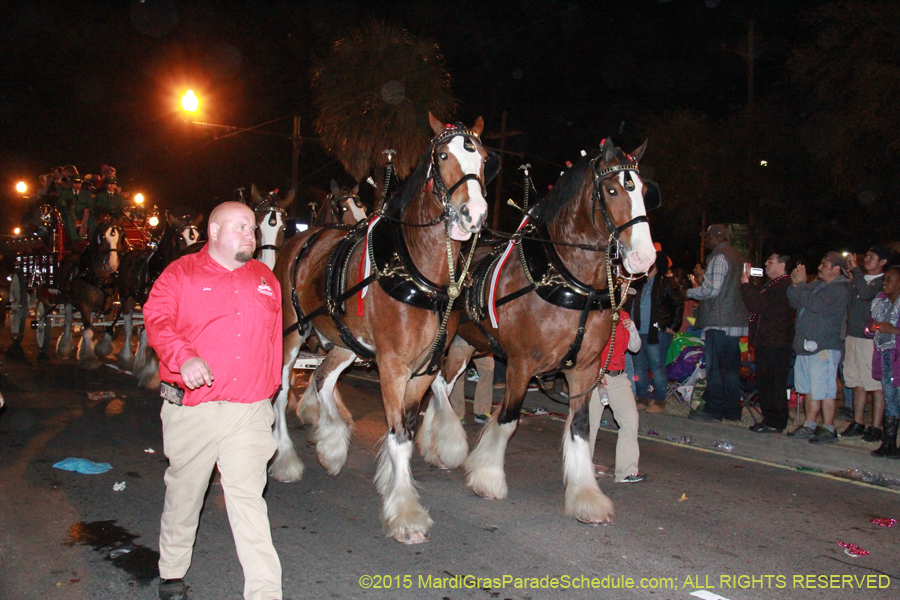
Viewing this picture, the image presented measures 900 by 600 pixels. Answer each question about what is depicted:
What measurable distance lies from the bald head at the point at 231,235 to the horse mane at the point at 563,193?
280 centimetres

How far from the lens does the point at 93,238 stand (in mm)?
12352

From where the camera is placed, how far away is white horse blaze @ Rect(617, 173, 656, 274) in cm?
491

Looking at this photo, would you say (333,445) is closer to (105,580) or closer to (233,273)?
(105,580)

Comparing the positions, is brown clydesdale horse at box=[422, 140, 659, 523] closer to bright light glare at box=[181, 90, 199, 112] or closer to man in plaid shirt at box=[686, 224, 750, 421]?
man in plaid shirt at box=[686, 224, 750, 421]

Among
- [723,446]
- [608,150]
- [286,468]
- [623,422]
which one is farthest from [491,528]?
[723,446]

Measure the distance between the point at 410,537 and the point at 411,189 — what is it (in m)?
2.53

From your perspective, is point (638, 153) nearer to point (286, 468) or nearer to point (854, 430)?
point (286, 468)

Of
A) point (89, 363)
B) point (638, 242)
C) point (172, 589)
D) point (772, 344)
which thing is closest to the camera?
point (172, 589)

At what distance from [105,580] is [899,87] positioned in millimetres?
17625

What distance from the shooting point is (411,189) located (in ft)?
17.6

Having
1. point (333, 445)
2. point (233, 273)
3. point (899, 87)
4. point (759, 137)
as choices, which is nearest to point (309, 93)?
point (759, 137)

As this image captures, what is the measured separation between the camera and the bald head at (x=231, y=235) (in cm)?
361

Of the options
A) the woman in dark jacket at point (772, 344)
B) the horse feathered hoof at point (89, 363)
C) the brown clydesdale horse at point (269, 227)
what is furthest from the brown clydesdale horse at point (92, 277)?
the woman in dark jacket at point (772, 344)

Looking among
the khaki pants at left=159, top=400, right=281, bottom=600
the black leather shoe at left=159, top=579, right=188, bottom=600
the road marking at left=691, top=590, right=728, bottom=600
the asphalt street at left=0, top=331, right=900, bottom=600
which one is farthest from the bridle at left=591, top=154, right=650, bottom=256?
the black leather shoe at left=159, top=579, right=188, bottom=600
